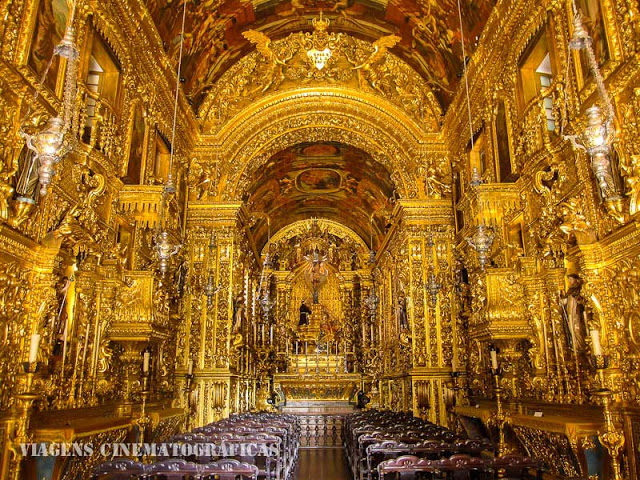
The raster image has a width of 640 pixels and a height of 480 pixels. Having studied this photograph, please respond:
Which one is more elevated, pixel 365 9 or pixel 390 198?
pixel 365 9

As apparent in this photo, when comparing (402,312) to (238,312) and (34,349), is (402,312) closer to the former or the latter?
(238,312)

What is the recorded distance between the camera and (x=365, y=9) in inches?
535

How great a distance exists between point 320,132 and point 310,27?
113 inches

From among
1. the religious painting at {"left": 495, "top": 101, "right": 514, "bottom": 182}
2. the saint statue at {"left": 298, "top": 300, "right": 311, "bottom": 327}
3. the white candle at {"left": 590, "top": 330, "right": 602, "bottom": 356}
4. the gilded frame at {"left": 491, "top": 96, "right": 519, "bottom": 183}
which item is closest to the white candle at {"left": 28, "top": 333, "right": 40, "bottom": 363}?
the white candle at {"left": 590, "top": 330, "right": 602, "bottom": 356}

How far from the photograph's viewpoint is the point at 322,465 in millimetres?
10852

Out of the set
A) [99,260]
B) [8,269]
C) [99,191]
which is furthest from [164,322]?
[8,269]

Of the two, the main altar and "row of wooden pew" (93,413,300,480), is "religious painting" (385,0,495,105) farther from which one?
the main altar

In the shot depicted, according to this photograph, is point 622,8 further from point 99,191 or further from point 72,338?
point 72,338

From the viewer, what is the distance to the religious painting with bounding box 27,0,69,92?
252 inches

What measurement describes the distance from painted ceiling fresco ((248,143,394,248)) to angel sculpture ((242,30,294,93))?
9.39ft

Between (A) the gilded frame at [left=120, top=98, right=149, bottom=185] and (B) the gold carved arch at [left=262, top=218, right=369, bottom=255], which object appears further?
(B) the gold carved arch at [left=262, top=218, right=369, bottom=255]

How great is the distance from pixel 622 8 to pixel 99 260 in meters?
7.81

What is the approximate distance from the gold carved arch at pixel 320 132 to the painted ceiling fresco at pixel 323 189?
191 cm

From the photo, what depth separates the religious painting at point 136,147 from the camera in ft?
32.2
